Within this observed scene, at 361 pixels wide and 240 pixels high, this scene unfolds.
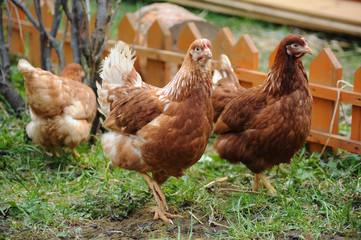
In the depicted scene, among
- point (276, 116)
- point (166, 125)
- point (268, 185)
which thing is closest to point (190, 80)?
point (166, 125)

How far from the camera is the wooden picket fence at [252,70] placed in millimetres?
4406

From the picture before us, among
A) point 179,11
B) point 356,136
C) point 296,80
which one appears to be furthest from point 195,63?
point 179,11

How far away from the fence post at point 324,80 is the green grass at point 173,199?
1.02ft

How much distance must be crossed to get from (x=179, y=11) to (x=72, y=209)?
4.12m

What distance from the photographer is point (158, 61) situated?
5730 mm

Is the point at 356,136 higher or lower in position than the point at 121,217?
higher

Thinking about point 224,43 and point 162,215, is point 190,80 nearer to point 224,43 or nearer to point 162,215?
point 162,215

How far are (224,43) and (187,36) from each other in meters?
0.46

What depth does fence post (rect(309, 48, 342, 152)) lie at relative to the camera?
4441 mm

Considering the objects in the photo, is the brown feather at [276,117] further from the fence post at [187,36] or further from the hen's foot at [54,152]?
the hen's foot at [54,152]

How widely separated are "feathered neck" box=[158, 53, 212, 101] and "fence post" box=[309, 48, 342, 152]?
1.65 metres

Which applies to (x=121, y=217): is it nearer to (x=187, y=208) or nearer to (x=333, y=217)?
(x=187, y=208)

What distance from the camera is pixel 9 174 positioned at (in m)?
4.19

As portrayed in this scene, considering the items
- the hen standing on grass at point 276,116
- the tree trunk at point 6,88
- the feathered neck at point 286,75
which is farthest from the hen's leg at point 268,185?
the tree trunk at point 6,88
